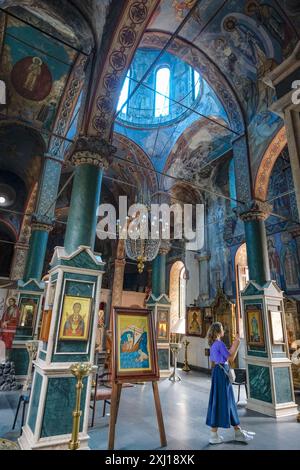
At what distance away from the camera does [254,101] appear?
7.55 m

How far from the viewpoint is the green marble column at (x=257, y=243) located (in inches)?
264

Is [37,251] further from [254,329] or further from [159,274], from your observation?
[254,329]

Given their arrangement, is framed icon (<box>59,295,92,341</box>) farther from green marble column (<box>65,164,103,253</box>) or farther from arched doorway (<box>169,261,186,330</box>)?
arched doorway (<box>169,261,186,330</box>)

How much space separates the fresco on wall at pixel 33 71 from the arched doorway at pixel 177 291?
9449 mm

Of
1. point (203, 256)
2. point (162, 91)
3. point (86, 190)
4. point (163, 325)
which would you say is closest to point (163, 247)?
point (163, 325)

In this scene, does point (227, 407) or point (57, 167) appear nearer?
point (227, 407)

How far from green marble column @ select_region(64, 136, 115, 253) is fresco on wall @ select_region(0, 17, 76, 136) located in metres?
4.67

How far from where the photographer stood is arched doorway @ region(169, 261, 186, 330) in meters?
14.6

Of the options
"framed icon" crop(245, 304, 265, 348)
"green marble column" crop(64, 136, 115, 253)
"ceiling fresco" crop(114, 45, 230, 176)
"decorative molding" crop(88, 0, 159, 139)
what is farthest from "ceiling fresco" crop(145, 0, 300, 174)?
"green marble column" crop(64, 136, 115, 253)

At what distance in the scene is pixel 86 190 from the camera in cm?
496

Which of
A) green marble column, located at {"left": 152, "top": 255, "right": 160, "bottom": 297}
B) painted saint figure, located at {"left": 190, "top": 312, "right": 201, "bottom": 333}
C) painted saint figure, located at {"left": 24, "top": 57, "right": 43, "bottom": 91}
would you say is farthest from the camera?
painted saint figure, located at {"left": 190, "top": 312, "right": 201, "bottom": 333}

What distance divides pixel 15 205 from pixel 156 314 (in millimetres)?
9821
